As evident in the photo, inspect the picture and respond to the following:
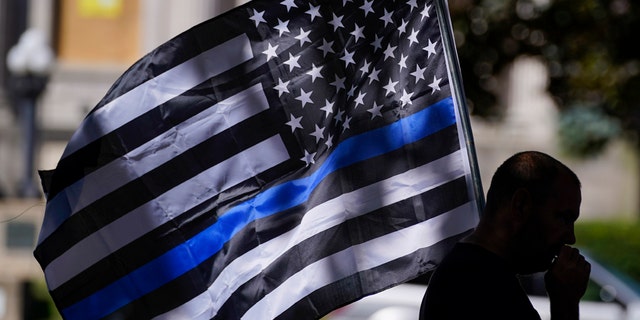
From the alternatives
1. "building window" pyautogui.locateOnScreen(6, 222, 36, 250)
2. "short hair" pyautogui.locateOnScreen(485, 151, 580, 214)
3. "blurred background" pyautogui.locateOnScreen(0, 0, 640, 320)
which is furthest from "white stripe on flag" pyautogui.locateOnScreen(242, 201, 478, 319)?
"building window" pyautogui.locateOnScreen(6, 222, 36, 250)

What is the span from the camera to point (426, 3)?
13.9 feet

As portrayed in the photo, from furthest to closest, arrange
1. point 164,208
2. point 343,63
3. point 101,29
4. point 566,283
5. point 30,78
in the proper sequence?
point 101,29 → point 30,78 → point 343,63 → point 164,208 → point 566,283

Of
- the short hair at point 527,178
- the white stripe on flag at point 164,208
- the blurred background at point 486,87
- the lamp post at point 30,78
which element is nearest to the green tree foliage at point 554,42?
the blurred background at point 486,87

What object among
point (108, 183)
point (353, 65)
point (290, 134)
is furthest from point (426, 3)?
point (108, 183)

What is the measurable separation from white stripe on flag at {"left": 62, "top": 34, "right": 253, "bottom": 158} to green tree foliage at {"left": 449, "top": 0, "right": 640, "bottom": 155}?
31.2 ft

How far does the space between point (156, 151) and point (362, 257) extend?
80 centimetres

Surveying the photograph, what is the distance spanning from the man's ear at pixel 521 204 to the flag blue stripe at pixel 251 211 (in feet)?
3.31

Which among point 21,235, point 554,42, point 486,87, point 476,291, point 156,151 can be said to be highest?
point 156,151

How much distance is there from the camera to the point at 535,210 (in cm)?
320

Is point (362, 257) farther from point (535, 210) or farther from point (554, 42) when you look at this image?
point (554, 42)

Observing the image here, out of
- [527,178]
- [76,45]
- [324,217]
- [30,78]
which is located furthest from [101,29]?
[527,178]

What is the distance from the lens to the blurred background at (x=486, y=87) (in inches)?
537

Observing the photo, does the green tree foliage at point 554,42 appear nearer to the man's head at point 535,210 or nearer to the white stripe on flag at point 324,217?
the white stripe on flag at point 324,217

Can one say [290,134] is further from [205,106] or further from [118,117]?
[118,117]
